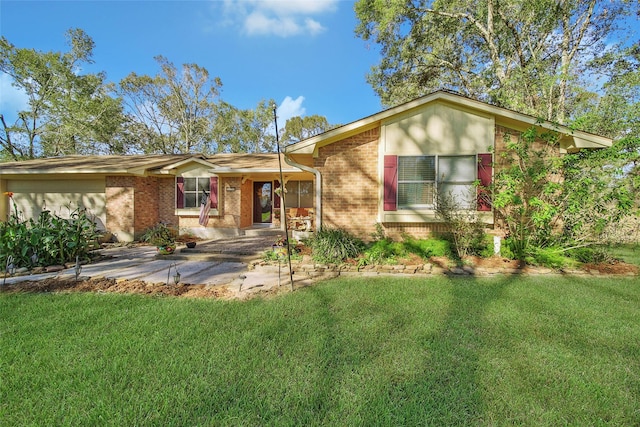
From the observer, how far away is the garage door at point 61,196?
35.3 ft

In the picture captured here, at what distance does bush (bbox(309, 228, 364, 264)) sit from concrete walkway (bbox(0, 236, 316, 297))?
98cm

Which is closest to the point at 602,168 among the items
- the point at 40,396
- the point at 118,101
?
the point at 40,396

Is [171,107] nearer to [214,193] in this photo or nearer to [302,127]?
[302,127]

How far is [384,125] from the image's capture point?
713 cm

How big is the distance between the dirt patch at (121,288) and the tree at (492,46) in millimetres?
12652

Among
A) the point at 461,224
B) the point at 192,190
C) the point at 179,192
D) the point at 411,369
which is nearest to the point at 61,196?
the point at 179,192

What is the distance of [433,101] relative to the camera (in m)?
7.02

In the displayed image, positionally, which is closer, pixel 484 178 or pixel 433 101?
pixel 484 178

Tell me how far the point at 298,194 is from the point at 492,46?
11392 mm

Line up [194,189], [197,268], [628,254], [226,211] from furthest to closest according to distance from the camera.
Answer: [226,211]
[194,189]
[628,254]
[197,268]

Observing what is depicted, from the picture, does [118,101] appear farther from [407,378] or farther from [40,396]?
[407,378]

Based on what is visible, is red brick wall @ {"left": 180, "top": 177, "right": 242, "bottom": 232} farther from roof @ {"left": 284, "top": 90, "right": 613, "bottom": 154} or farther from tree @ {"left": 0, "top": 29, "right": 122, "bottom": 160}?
tree @ {"left": 0, "top": 29, "right": 122, "bottom": 160}

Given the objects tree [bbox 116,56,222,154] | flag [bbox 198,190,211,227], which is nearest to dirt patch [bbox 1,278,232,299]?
flag [bbox 198,190,211,227]

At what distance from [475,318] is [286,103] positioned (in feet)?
83.4
